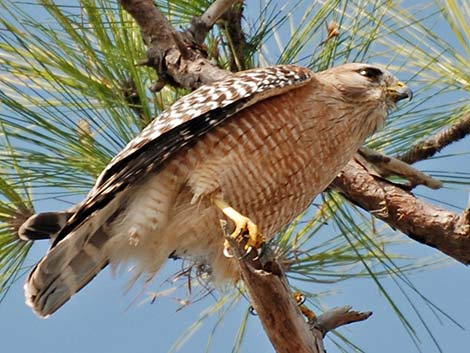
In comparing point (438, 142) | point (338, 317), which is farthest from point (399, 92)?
point (338, 317)

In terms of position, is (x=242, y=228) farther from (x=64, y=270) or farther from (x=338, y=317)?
(x=64, y=270)

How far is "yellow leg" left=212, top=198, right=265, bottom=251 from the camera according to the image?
2.98 meters

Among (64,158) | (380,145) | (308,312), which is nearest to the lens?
(308,312)

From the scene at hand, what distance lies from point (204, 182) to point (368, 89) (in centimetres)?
82

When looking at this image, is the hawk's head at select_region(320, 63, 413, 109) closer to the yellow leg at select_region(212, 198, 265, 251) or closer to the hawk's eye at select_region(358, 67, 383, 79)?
the hawk's eye at select_region(358, 67, 383, 79)

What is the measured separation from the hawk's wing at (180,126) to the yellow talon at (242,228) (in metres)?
0.23

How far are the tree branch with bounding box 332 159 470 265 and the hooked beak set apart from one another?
0.89 ft

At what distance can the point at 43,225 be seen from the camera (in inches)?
121

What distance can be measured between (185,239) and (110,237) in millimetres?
244

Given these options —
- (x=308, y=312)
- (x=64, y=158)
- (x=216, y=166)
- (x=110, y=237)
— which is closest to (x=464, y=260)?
(x=308, y=312)

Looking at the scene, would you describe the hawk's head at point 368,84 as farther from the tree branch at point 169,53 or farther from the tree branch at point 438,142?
the tree branch at point 169,53

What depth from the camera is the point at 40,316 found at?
3123 millimetres

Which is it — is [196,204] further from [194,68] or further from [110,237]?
[194,68]

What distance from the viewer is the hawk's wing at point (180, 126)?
3145 mm
